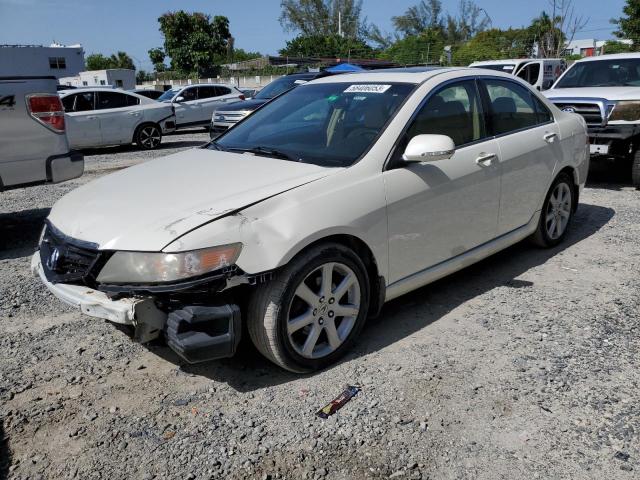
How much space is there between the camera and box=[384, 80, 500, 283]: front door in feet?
11.7

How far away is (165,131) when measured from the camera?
48.1ft

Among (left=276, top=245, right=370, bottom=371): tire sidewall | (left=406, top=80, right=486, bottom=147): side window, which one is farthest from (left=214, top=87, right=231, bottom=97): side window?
(left=276, top=245, right=370, bottom=371): tire sidewall

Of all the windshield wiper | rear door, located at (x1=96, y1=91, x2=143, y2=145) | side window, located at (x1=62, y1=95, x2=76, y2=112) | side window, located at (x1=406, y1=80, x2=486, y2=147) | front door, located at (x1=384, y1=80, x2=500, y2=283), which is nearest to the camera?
front door, located at (x1=384, y1=80, x2=500, y2=283)

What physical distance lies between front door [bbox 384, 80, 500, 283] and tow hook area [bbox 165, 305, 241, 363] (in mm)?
1126

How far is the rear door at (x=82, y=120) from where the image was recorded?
12.8 metres

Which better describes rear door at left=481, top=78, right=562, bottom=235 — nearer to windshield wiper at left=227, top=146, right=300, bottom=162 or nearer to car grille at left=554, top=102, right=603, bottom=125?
windshield wiper at left=227, top=146, right=300, bottom=162

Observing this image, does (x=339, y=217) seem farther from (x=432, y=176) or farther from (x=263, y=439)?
(x=263, y=439)

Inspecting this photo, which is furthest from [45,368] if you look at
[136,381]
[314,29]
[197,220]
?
[314,29]

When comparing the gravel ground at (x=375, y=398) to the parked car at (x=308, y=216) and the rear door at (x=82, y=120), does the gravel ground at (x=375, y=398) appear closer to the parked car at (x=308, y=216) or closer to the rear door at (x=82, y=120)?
the parked car at (x=308, y=216)

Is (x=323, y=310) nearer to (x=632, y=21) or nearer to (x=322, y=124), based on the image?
(x=322, y=124)

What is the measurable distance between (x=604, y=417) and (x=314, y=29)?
7914 centimetres

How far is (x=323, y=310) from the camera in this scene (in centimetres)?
326

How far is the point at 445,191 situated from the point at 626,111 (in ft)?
16.4

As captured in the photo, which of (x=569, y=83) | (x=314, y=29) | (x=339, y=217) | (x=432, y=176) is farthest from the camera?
(x=314, y=29)
